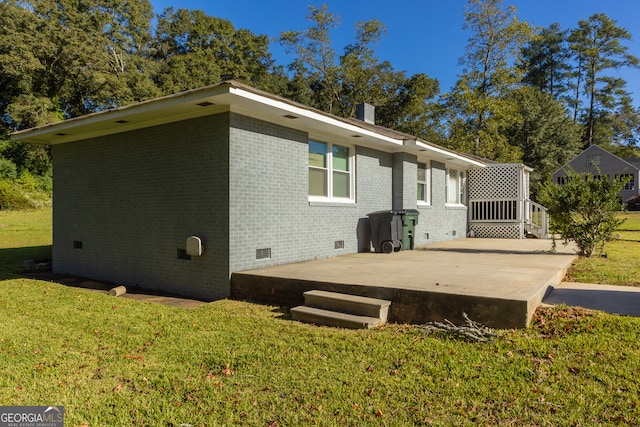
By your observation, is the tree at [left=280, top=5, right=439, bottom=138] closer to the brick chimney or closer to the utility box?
the brick chimney

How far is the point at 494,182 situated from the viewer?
15.4 m

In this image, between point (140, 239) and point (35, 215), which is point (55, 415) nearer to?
point (140, 239)

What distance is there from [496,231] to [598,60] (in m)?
46.0

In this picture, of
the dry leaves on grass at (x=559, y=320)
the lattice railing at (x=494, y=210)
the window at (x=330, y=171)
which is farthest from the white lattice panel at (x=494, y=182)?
the dry leaves on grass at (x=559, y=320)

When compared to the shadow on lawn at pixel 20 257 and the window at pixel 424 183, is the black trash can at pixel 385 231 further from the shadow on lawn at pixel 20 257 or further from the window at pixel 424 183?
the shadow on lawn at pixel 20 257

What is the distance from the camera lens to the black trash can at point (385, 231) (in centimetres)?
957

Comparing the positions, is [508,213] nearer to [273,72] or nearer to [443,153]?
[443,153]

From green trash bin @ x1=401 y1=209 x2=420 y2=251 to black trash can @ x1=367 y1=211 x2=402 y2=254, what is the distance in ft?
1.35

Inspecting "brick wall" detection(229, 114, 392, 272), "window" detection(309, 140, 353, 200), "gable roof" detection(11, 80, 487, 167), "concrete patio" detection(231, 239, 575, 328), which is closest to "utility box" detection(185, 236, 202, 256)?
"brick wall" detection(229, 114, 392, 272)

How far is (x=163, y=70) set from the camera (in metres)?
32.5

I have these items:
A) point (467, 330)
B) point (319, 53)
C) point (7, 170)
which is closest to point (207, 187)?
point (467, 330)

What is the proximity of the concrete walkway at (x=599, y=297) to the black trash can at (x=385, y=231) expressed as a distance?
4.09 meters

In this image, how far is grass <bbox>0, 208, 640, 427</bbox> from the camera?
8.94 ft

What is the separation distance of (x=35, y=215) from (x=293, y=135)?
21.3 metres
